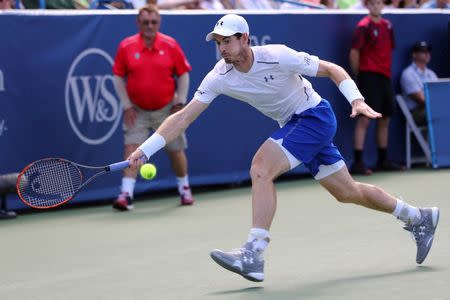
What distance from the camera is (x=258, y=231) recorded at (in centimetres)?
642

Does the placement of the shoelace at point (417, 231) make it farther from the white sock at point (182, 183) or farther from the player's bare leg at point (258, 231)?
the white sock at point (182, 183)

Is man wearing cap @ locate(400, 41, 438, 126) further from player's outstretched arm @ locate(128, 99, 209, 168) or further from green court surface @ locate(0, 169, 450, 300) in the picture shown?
player's outstretched arm @ locate(128, 99, 209, 168)

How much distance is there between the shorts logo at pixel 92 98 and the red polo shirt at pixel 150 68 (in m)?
0.48

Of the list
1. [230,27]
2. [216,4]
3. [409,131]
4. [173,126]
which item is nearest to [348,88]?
[230,27]

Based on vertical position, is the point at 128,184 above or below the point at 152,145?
below

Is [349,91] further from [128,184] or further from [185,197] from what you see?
[185,197]

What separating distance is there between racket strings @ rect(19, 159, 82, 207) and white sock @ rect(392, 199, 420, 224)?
1966 mm

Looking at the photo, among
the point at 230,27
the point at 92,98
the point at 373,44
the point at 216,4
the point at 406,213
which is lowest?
the point at 406,213

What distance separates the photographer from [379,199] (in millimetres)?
6906

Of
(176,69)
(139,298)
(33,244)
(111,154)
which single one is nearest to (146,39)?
(176,69)

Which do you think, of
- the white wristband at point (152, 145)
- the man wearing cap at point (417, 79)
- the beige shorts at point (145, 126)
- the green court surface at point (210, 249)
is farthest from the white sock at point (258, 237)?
the man wearing cap at point (417, 79)

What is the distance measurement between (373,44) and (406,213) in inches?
238

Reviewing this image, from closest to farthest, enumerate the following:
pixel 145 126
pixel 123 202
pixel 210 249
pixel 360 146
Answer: pixel 210 249 < pixel 123 202 < pixel 145 126 < pixel 360 146

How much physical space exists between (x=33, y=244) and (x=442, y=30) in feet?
24.4
